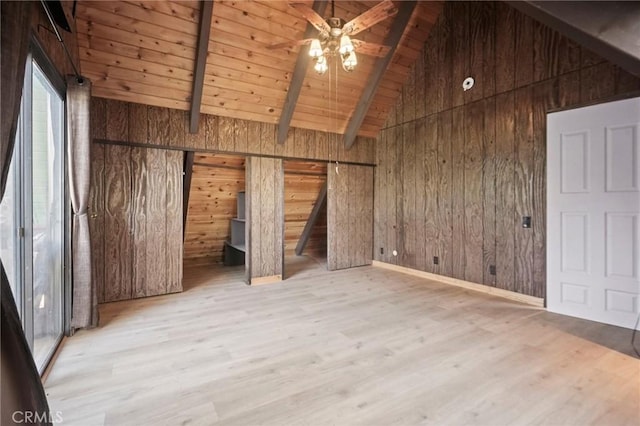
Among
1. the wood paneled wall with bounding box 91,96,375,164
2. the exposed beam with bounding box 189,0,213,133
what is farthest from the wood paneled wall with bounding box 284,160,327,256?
the exposed beam with bounding box 189,0,213,133

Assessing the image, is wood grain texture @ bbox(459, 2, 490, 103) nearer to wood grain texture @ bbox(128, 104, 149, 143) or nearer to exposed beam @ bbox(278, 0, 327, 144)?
exposed beam @ bbox(278, 0, 327, 144)

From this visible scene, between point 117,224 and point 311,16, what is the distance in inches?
125

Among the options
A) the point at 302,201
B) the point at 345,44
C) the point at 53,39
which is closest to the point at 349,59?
the point at 345,44

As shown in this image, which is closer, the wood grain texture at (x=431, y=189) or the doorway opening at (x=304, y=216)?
the wood grain texture at (x=431, y=189)

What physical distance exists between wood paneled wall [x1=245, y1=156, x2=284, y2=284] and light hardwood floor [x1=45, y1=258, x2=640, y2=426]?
1026 mm

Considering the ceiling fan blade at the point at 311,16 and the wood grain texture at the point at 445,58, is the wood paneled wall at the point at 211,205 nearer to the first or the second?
the ceiling fan blade at the point at 311,16

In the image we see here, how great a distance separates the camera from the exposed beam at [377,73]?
12.3 ft

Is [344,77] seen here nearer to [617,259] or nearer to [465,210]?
[465,210]

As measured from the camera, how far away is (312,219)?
245 inches

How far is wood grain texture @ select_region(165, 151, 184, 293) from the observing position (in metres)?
3.75

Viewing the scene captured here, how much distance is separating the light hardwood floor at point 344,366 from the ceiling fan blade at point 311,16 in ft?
9.08

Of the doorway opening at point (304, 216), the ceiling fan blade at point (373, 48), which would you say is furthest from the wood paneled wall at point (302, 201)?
the ceiling fan blade at point (373, 48)

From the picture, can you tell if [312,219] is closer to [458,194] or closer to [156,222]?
[458,194]

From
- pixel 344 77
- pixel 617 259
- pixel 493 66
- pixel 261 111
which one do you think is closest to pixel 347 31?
pixel 344 77
